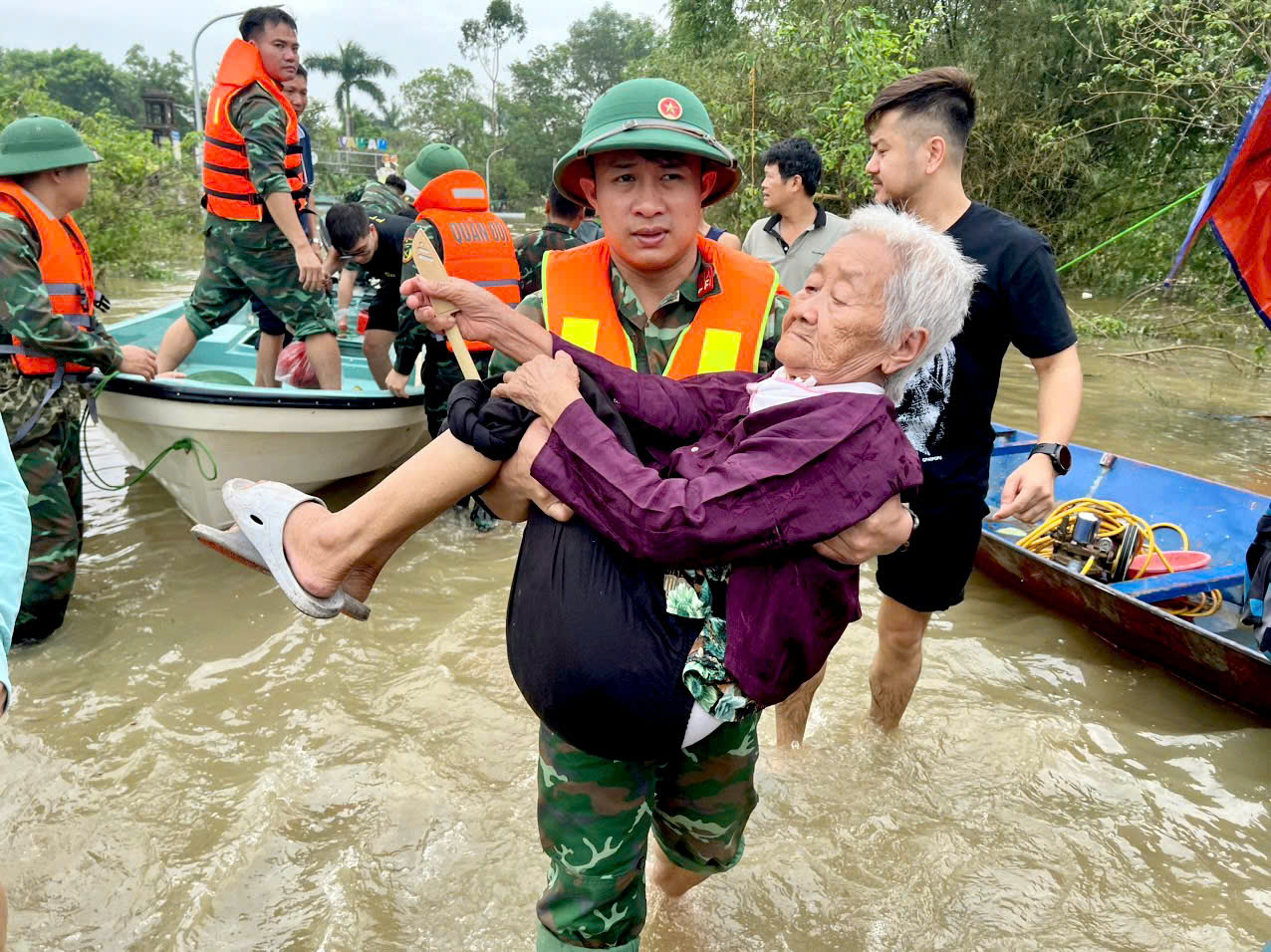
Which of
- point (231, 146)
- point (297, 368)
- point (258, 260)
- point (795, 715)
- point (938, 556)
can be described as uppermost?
point (231, 146)

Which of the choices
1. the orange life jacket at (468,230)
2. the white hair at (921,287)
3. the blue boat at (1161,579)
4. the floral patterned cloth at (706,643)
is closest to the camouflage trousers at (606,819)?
the floral patterned cloth at (706,643)

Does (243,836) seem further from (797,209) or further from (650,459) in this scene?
(797,209)

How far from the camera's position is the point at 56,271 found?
3.89 metres

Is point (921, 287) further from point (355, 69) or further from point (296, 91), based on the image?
point (355, 69)

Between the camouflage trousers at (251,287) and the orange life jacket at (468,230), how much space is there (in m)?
0.85

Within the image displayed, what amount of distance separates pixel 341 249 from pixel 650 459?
4.26m

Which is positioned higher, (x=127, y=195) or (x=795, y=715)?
(x=127, y=195)

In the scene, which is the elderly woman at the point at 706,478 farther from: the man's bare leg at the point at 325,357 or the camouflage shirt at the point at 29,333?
the man's bare leg at the point at 325,357

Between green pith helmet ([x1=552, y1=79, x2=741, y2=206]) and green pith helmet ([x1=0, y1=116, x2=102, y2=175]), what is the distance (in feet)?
10.0

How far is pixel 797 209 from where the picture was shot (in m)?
5.38

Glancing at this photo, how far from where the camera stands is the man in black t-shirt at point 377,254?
5160mm

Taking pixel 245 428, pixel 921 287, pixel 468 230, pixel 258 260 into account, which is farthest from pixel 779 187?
pixel 921 287

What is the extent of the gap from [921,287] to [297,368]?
515cm

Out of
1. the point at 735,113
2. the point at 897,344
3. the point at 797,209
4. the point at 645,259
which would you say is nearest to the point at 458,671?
the point at 645,259
